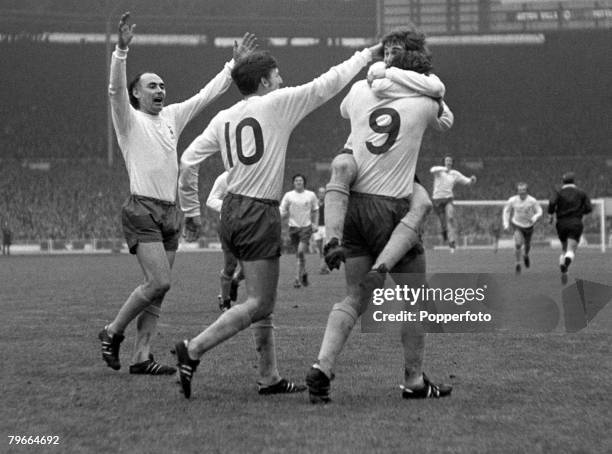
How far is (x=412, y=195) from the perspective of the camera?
608 centimetres

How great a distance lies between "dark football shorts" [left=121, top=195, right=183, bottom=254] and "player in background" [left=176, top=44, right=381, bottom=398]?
1.17 m

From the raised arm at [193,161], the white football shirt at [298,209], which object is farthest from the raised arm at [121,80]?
the white football shirt at [298,209]

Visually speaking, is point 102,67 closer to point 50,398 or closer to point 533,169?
point 533,169

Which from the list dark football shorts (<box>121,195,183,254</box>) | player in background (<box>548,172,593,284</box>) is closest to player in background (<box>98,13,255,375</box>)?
dark football shorts (<box>121,195,183,254</box>)

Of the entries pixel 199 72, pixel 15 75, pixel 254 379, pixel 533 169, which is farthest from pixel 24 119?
pixel 254 379

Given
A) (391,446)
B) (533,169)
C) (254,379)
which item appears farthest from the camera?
(533,169)

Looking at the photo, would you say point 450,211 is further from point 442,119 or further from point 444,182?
point 442,119

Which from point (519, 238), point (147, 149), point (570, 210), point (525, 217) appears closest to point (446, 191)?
point (525, 217)

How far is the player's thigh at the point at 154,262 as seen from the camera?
7.12 metres

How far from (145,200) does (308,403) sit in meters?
2.12

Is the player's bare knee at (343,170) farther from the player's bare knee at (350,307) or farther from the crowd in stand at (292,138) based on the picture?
the crowd in stand at (292,138)

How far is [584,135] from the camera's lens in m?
56.3

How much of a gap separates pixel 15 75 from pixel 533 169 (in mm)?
27676

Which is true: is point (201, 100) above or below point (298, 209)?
above
